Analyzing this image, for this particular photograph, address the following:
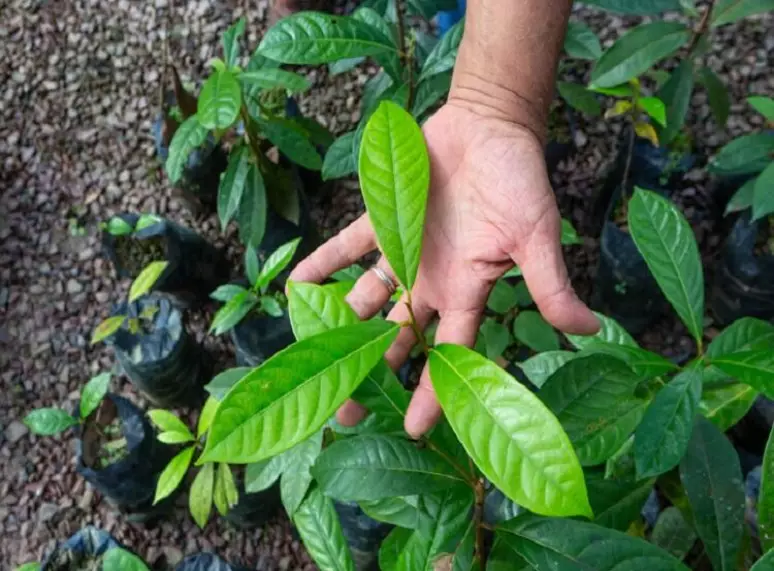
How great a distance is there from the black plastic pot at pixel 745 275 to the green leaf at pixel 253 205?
1217mm

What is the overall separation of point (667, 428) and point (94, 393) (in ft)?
4.27

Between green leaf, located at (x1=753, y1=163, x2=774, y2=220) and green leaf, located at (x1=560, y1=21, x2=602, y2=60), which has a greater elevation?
green leaf, located at (x1=560, y1=21, x2=602, y2=60)

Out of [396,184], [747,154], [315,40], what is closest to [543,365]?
[396,184]

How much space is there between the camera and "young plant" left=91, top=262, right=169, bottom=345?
166 cm

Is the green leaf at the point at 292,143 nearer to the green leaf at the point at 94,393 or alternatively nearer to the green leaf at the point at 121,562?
the green leaf at the point at 94,393

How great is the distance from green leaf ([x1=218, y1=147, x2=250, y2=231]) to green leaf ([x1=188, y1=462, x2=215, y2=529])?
23.4 inches

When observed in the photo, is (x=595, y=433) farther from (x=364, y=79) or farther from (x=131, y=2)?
(x=131, y=2)

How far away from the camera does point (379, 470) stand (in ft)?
2.53

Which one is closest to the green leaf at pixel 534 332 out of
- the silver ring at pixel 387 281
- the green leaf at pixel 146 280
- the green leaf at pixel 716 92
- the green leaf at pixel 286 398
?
the silver ring at pixel 387 281

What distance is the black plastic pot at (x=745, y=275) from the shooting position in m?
1.67

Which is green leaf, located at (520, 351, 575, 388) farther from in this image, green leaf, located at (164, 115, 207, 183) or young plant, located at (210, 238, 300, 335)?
green leaf, located at (164, 115, 207, 183)

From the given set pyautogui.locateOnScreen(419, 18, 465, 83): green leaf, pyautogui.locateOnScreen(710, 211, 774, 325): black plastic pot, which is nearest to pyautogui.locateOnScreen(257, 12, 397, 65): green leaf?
pyautogui.locateOnScreen(419, 18, 465, 83): green leaf

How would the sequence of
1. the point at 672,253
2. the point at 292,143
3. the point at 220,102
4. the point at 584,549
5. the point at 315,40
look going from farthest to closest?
the point at 292,143, the point at 220,102, the point at 315,40, the point at 672,253, the point at 584,549

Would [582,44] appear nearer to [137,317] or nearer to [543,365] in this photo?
[543,365]
